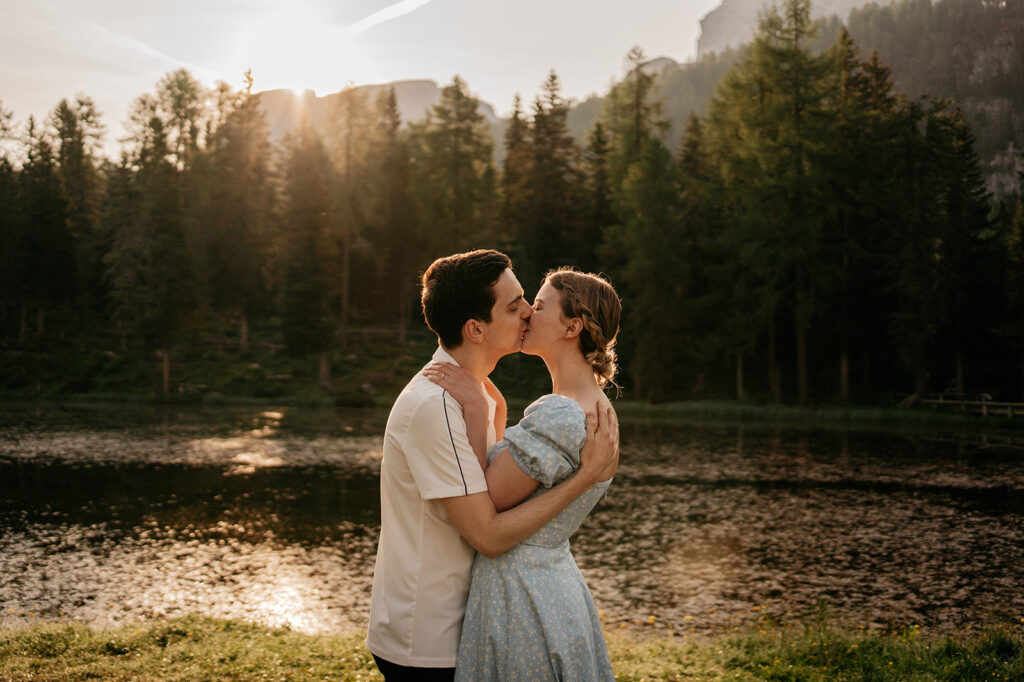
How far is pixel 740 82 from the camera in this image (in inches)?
1839

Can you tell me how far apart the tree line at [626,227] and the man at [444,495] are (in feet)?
132

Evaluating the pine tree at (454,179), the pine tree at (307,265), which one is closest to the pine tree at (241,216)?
the pine tree at (307,265)

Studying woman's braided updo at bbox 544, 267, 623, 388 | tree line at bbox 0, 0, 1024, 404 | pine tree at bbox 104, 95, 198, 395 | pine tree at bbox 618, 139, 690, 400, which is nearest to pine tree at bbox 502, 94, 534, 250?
tree line at bbox 0, 0, 1024, 404

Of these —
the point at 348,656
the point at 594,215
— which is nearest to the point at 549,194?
the point at 594,215

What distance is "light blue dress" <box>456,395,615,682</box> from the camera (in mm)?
2912

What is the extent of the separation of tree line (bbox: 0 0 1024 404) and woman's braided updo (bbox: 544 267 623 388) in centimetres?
3980

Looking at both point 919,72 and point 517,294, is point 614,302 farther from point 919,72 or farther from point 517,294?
point 919,72

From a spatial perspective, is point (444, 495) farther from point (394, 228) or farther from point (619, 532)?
point (394, 228)

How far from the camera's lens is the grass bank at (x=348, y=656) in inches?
280

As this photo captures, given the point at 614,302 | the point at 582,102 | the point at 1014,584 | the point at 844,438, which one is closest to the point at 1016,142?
the point at 844,438

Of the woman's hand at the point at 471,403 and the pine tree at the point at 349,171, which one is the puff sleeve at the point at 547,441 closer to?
the woman's hand at the point at 471,403

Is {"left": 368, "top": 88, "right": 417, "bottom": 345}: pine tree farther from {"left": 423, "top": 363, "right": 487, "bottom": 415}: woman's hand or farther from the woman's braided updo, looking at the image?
{"left": 423, "top": 363, "right": 487, "bottom": 415}: woman's hand

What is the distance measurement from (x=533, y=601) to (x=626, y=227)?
1780 inches

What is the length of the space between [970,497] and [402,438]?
21619 mm
